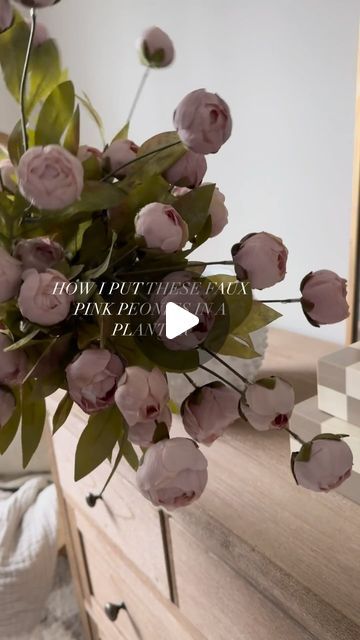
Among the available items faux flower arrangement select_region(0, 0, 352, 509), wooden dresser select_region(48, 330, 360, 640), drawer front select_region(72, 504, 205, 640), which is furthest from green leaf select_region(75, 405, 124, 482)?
drawer front select_region(72, 504, 205, 640)

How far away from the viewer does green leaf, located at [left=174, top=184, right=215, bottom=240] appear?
1.54ft

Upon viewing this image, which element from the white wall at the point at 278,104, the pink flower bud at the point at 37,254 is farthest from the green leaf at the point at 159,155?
the white wall at the point at 278,104

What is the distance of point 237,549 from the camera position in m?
0.59

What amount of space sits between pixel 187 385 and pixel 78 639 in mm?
1073

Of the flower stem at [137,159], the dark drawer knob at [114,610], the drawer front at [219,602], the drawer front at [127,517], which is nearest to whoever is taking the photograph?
the flower stem at [137,159]

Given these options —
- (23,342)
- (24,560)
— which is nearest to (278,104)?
(23,342)

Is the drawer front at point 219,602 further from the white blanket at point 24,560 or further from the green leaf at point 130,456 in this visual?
the white blanket at point 24,560

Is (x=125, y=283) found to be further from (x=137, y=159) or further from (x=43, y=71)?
(x=43, y=71)

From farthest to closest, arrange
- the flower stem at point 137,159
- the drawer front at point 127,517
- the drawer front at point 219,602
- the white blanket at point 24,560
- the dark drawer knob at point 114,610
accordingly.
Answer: the white blanket at point 24,560 < the dark drawer knob at point 114,610 < the drawer front at point 127,517 < the drawer front at point 219,602 < the flower stem at point 137,159

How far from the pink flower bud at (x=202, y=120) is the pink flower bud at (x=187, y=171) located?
→ 0.07 meters

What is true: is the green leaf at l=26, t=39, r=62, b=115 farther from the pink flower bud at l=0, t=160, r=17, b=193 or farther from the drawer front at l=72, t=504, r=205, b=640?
the drawer front at l=72, t=504, r=205, b=640

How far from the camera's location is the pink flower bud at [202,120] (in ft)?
1.25

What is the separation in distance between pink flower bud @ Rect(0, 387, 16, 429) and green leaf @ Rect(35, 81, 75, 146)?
0.20 m

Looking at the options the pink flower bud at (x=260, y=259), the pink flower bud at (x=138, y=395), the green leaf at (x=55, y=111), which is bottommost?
the pink flower bud at (x=138, y=395)
